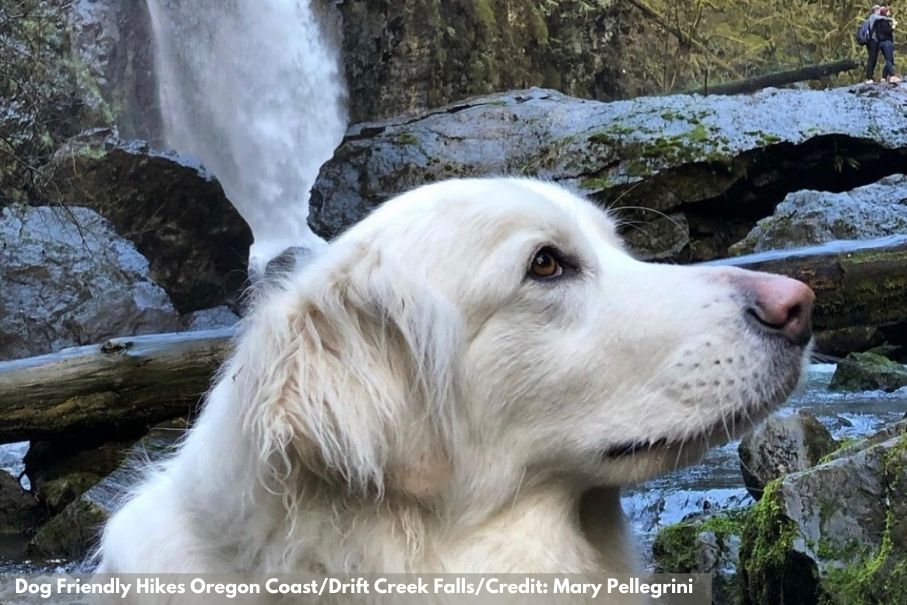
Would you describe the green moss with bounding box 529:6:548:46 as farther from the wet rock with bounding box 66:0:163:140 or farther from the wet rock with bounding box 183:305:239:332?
the wet rock with bounding box 183:305:239:332

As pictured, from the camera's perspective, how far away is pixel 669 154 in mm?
14102

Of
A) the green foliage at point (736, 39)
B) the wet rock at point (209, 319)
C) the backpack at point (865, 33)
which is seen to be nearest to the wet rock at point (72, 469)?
the wet rock at point (209, 319)

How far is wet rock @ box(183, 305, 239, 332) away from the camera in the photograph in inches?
587

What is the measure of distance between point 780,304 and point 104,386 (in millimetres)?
5954

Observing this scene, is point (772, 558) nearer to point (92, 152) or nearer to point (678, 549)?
point (678, 549)

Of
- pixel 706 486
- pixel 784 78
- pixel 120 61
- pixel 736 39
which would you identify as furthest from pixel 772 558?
pixel 736 39

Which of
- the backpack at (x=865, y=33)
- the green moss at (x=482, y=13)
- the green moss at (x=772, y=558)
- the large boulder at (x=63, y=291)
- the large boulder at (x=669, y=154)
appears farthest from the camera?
the green moss at (x=482, y=13)

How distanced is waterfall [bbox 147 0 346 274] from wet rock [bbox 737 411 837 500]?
58.2ft

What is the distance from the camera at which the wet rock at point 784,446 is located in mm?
4684

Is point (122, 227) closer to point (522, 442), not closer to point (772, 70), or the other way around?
point (522, 442)

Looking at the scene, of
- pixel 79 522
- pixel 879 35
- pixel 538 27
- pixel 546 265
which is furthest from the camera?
pixel 538 27

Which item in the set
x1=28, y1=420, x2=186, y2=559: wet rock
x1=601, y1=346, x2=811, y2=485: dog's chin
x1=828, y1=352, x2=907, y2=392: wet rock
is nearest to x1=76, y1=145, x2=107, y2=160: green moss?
x1=28, y1=420, x2=186, y2=559: wet rock

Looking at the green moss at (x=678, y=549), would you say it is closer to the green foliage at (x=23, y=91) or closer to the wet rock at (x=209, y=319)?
the green foliage at (x=23, y=91)

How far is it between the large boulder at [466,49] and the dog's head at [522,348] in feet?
74.1
